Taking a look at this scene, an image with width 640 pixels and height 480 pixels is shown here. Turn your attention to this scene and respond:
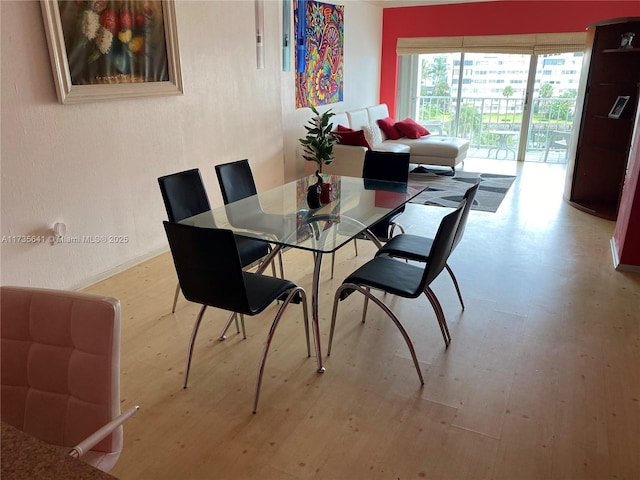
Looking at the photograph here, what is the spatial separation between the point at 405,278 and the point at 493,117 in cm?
645

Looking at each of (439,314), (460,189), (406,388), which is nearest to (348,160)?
(460,189)

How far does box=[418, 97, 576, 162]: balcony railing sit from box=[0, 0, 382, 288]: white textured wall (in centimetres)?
387

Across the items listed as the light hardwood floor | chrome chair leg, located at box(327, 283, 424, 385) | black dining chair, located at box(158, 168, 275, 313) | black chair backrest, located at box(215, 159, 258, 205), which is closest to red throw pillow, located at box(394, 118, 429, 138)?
the light hardwood floor

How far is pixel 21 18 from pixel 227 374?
222 cm

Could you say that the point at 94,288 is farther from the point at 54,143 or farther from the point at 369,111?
the point at 369,111

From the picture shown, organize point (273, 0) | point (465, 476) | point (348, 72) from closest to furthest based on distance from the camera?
point (465, 476) < point (273, 0) < point (348, 72)

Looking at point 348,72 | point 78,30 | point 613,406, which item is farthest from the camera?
point 348,72

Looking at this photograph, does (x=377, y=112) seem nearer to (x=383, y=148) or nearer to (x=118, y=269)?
(x=383, y=148)

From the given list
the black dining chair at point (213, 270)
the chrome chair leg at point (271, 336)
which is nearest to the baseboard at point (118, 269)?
the black dining chair at point (213, 270)

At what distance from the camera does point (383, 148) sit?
21.0 feet

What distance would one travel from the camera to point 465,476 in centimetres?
170

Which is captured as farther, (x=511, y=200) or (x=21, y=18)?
(x=511, y=200)

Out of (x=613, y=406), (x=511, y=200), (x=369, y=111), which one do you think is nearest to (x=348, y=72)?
(x=369, y=111)

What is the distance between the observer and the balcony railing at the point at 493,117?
24.3ft
